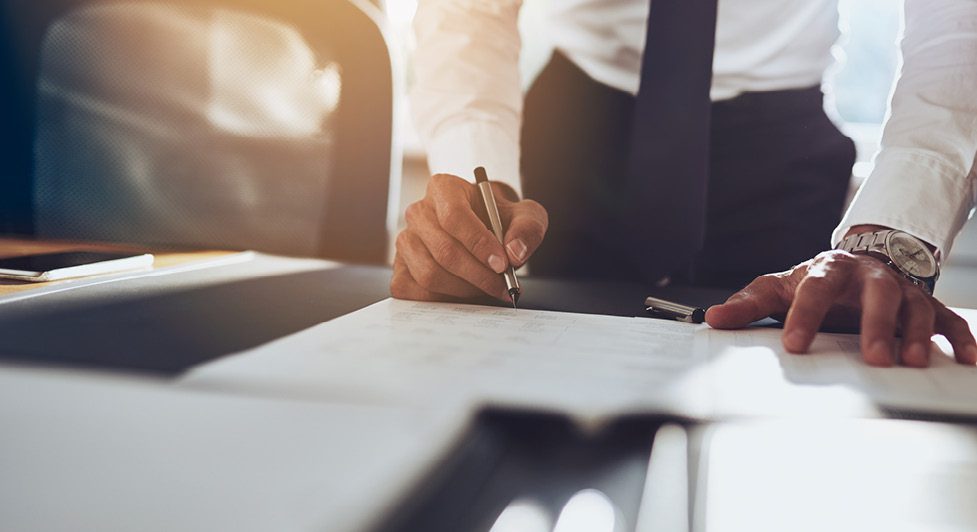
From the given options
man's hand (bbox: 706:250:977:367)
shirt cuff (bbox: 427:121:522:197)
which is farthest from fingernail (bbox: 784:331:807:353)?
shirt cuff (bbox: 427:121:522:197)

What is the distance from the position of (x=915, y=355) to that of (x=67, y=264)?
817 millimetres

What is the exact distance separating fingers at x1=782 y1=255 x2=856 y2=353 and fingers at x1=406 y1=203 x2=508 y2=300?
0.31 m

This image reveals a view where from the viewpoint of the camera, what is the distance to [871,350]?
0.54 m

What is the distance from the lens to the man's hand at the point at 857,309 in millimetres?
553

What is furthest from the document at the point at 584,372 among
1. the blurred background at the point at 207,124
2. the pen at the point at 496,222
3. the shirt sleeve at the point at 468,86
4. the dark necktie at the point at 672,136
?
the blurred background at the point at 207,124

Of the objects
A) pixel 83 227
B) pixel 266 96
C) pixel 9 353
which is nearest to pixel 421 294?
pixel 9 353

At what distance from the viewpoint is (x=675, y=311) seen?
732 mm

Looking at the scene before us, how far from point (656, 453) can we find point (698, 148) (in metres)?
0.80

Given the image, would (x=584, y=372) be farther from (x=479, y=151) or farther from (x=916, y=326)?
(x=479, y=151)

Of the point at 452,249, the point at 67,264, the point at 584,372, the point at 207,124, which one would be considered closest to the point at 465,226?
the point at 452,249

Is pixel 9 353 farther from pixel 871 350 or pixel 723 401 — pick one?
pixel 871 350

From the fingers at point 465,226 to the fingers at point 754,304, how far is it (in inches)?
8.9

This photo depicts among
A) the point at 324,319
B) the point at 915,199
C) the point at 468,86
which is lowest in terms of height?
the point at 324,319

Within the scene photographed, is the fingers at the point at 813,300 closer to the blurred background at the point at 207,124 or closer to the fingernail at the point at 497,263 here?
the fingernail at the point at 497,263
